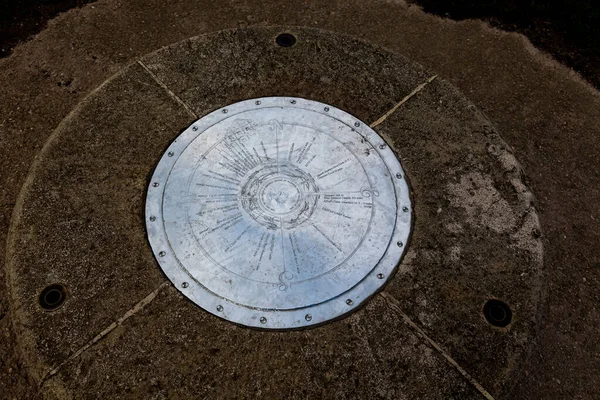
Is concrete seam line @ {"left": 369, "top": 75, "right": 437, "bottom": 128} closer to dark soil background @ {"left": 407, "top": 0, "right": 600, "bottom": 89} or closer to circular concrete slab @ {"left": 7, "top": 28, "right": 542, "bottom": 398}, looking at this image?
circular concrete slab @ {"left": 7, "top": 28, "right": 542, "bottom": 398}

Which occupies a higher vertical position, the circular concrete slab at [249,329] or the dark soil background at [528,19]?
the dark soil background at [528,19]

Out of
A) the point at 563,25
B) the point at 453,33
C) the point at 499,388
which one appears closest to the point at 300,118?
the point at 453,33

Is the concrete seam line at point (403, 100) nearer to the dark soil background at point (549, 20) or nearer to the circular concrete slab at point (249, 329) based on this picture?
the circular concrete slab at point (249, 329)

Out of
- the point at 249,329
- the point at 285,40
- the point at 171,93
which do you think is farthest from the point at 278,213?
the point at 285,40

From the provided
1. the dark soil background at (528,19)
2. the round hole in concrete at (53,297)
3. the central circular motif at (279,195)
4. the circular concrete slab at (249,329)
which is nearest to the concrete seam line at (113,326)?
the circular concrete slab at (249,329)

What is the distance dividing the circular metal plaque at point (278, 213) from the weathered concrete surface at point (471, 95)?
0.88 metres

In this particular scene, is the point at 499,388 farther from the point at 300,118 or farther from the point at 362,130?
the point at 300,118

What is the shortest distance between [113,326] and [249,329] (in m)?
0.65

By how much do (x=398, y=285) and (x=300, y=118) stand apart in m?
1.16

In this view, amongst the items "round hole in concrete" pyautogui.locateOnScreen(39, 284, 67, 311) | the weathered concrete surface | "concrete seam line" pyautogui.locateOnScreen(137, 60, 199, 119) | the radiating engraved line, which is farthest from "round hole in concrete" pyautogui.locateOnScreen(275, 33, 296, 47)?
"round hole in concrete" pyautogui.locateOnScreen(39, 284, 67, 311)

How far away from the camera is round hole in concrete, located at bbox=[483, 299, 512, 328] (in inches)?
87.0

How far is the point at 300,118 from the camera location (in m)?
2.76

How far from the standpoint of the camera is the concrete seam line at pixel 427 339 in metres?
2.06

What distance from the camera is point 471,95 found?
3070 millimetres
